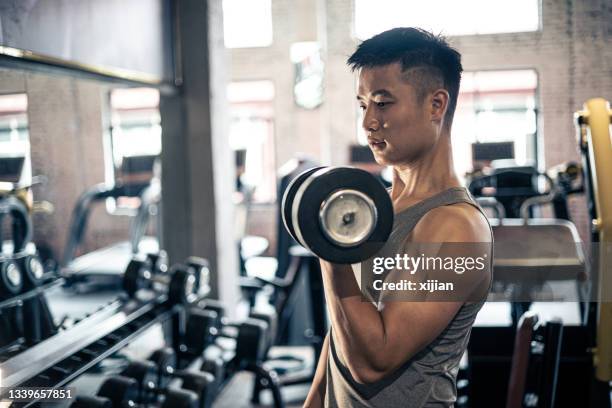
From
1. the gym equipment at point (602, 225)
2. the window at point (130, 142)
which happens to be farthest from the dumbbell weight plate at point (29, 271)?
the window at point (130, 142)

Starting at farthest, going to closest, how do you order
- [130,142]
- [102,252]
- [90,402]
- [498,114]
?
1. [498,114]
2. [130,142]
3. [102,252]
4. [90,402]

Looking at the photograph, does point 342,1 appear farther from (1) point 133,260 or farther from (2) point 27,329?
(2) point 27,329

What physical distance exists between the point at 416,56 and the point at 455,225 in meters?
0.23

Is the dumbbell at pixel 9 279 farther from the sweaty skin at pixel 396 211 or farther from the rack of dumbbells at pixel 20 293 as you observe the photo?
the sweaty skin at pixel 396 211

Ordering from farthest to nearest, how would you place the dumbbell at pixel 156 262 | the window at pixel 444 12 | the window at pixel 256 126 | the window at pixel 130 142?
the window at pixel 256 126 → the window at pixel 130 142 → the dumbbell at pixel 156 262 → the window at pixel 444 12

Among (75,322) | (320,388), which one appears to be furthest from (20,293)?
(320,388)

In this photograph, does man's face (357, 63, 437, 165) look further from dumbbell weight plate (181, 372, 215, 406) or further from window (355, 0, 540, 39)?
dumbbell weight plate (181, 372, 215, 406)

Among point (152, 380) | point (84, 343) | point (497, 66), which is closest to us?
point (84, 343)

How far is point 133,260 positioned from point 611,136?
1716mm

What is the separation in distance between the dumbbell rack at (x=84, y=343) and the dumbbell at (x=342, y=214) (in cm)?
103

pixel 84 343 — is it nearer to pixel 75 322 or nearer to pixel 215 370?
pixel 75 322

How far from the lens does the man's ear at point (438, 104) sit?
2.70ft

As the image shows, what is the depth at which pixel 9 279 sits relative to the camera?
1.90 m

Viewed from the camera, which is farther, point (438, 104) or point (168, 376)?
point (168, 376)
